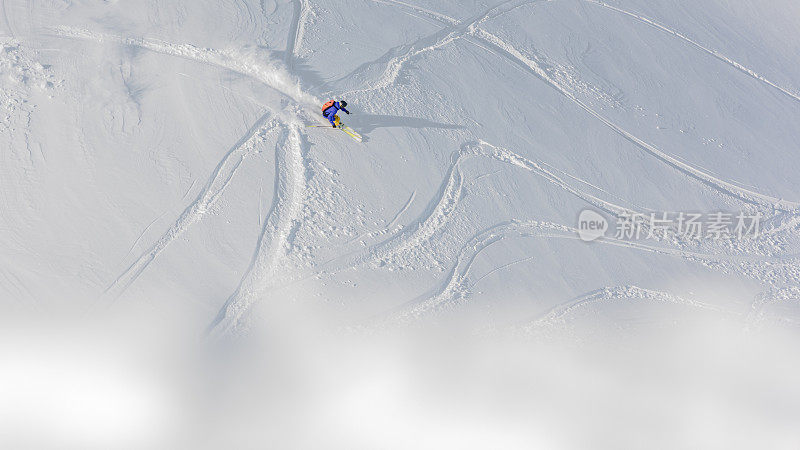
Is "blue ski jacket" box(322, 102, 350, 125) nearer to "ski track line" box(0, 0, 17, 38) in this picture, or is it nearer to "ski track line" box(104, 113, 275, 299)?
"ski track line" box(104, 113, 275, 299)

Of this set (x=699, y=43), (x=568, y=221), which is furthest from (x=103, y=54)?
(x=699, y=43)

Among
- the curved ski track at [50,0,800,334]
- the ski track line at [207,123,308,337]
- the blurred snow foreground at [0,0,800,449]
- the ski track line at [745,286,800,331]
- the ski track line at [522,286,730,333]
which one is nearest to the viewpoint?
the blurred snow foreground at [0,0,800,449]

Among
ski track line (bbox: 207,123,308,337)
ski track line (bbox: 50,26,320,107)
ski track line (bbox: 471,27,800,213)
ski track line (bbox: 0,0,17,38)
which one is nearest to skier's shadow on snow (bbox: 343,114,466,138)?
ski track line (bbox: 50,26,320,107)

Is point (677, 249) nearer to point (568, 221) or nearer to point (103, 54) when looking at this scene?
point (568, 221)

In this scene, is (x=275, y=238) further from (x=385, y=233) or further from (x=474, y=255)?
(x=474, y=255)

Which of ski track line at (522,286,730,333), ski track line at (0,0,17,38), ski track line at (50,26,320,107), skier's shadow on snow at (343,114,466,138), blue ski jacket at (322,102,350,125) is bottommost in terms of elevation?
ski track line at (522,286,730,333)
